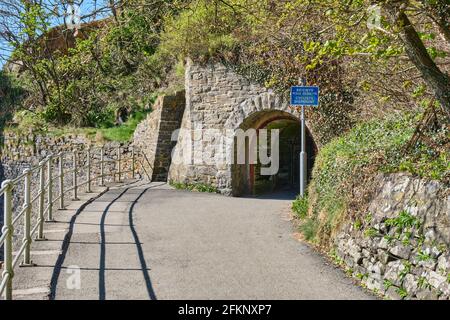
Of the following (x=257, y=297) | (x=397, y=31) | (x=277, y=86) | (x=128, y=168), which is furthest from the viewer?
(x=128, y=168)

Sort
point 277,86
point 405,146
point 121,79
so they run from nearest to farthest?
point 405,146 → point 277,86 → point 121,79

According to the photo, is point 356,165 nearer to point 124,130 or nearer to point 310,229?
point 310,229

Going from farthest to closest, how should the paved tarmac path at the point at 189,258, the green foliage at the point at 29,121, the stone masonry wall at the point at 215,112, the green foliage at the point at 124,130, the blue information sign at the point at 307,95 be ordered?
the green foliage at the point at 29,121, the green foliage at the point at 124,130, the stone masonry wall at the point at 215,112, the blue information sign at the point at 307,95, the paved tarmac path at the point at 189,258

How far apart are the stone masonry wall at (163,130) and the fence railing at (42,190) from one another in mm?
361

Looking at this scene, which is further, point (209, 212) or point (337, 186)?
point (209, 212)

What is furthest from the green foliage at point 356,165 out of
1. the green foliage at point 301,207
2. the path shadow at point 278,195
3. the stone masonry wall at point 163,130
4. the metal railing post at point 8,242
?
the stone masonry wall at point 163,130

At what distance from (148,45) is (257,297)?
1666cm

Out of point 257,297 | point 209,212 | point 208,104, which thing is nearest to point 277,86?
point 208,104

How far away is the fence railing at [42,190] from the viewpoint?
5047 mm

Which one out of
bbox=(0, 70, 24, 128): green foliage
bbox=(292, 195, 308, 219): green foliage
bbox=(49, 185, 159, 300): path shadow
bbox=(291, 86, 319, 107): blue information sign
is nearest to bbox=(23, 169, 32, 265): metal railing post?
bbox=(49, 185, 159, 300): path shadow

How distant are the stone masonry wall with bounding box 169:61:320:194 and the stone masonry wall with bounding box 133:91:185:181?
1.55 metres

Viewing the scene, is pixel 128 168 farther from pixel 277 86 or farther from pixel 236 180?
pixel 277 86

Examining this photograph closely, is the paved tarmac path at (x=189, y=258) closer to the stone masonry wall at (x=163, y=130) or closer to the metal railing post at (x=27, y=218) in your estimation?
the metal railing post at (x=27, y=218)

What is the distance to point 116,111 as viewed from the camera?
20.2m
